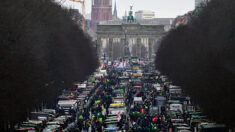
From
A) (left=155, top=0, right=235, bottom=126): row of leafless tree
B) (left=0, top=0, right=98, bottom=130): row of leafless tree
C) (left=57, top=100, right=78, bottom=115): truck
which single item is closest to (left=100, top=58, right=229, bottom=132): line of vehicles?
(left=155, top=0, right=235, bottom=126): row of leafless tree

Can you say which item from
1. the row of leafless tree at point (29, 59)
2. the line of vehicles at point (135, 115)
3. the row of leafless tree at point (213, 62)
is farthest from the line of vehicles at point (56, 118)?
the row of leafless tree at point (213, 62)

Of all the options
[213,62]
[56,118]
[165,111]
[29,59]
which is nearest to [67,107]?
[29,59]

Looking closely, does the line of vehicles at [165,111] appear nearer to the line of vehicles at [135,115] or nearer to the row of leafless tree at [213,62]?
the line of vehicles at [135,115]

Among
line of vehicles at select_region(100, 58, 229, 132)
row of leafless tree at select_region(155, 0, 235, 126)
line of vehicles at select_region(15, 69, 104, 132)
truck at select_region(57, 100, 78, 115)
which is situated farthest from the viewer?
truck at select_region(57, 100, 78, 115)

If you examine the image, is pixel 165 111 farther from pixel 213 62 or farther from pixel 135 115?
pixel 213 62

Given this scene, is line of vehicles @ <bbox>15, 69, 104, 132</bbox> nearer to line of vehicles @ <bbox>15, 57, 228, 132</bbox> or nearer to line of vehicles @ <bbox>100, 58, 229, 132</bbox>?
line of vehicles @ <bbox>15, 57, 228, 132</bbox>

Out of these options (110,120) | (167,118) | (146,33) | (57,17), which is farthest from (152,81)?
(146,33)
